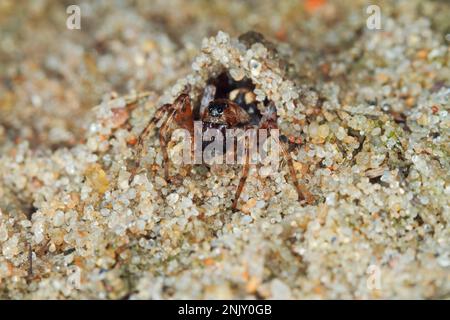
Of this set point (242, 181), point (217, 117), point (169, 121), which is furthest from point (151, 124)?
point (242, 181)

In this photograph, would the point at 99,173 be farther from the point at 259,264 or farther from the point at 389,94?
the point at 389,94

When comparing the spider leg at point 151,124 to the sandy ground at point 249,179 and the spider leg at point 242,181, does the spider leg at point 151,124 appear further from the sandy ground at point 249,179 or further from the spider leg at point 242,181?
the spider leg at point 242,181

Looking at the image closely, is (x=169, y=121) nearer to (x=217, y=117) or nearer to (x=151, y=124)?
(x=151, y=124)

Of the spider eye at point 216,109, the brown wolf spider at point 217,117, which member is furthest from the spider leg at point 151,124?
the spider eye at point 216,109

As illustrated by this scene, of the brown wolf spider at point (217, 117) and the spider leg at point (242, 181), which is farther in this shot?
the brown wolf spider at point (217, 117)

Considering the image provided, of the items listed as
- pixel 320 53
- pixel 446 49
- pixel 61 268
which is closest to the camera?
pixel 61 268

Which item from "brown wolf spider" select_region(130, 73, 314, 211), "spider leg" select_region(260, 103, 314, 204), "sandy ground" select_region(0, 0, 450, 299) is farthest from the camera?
"brown wolf spider" select_region(130, 73, 314, 211)

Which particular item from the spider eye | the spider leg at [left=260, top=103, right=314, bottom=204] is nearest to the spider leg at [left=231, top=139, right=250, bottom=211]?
the spider leg at [left=260, top=103, right=314, bottom=204]

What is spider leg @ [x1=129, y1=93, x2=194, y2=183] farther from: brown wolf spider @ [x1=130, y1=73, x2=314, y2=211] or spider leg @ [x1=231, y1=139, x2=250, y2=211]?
spider leg @ [x1=231, y1=139, x2=250, y2=211]
